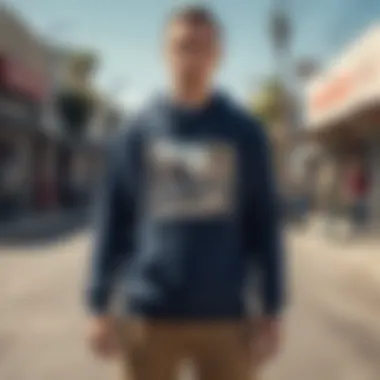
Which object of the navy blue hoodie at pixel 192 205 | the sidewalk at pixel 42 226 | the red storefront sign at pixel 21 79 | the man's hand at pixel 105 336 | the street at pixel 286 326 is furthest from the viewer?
the red storefront sign at pixel 21 79

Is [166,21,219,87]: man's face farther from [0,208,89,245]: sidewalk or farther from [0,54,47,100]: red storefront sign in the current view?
[0,54,47,100]: red storefront sign

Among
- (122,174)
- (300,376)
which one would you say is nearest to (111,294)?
(122,174)

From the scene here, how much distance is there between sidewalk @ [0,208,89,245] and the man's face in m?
14.0

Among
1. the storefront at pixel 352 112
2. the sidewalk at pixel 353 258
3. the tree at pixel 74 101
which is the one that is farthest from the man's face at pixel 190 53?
the tree at pixel 74 101

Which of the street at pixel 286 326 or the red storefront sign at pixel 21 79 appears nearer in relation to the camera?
the street at pixel 286 326

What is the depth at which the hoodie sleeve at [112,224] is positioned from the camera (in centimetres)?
211

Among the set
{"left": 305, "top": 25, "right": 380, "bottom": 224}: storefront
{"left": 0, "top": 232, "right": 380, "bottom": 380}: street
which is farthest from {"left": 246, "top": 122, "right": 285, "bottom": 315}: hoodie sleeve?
{"left": 305, "top": 25, "right": 380, "bottom": 224}: storefront

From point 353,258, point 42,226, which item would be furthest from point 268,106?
point 42,226

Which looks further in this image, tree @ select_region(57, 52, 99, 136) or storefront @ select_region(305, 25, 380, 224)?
tree @ select_region(57, 52, 99, 136)

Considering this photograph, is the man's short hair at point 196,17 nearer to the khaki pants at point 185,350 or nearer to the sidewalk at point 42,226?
the khaki pants at point 185,350

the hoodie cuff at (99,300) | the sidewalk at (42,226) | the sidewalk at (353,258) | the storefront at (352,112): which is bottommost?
the sidewalk at (42,226)

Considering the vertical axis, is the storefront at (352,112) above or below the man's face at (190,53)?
above

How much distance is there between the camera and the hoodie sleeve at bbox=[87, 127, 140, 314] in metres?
2.11

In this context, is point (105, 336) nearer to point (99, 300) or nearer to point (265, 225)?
point (99, 300)
